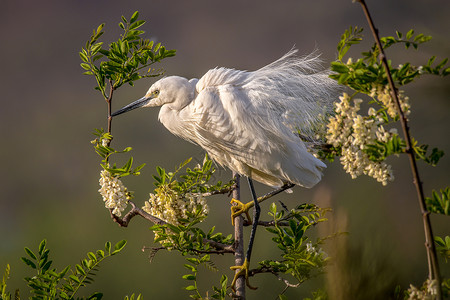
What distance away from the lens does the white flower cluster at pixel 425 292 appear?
0.67 metres

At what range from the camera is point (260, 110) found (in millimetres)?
1341

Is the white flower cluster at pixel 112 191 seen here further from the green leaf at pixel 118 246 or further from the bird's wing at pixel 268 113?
the bird's wing at pixel 268 113

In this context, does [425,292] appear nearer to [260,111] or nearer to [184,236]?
[184,236]

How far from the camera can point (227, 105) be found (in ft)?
4.49

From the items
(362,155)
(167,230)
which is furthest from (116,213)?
Answer: (362,155)

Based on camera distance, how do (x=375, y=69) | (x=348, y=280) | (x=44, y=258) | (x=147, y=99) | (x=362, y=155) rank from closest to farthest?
1. (x=348, y=280)
2. (x=375, y=69)
3. (x=362, y=155)
4. (x=44, y=258)
5. (x=147, y=99)

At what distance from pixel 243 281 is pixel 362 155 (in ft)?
1.77

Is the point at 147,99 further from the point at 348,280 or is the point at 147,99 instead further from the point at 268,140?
the point at 348,280

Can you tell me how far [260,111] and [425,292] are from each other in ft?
2.35

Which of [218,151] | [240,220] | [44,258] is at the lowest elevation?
[44,258]

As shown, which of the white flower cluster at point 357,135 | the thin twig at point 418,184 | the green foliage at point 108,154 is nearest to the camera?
the thin twig at point 418,184

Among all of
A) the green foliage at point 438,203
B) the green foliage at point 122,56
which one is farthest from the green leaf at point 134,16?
the green foliage at point 438,203

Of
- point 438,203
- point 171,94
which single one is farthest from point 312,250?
point 171,94

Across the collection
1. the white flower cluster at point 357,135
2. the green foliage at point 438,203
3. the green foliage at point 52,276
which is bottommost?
the green foliage at point 52,276
